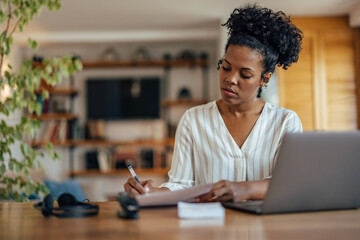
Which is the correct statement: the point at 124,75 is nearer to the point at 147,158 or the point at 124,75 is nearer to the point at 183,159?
the point at 147,158

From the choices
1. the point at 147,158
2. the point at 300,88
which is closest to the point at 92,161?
the point at 147,158

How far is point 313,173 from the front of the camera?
1.10m

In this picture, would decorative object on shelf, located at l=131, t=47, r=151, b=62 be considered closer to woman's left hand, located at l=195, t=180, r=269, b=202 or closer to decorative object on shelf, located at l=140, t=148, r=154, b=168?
decorative object on shelf, located at l=140, t=148, r=154, b=168

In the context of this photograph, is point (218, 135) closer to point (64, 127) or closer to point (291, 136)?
point (291, 136)

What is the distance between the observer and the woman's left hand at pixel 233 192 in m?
1.26

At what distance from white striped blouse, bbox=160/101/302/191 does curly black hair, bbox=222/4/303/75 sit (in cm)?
22

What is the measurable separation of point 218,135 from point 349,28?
4354mm

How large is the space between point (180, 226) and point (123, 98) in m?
5.81

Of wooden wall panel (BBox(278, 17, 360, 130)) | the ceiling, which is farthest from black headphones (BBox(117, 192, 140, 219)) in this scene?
wooden wall panel (BBox(278, 17, 360, 130))

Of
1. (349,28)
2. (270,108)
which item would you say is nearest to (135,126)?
(349,28)

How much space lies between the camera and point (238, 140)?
5.92 ft

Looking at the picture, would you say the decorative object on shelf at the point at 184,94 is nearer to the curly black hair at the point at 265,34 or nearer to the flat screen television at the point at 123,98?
the flat screen television at the point at 123,98

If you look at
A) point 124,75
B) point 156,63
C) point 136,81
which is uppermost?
point 156,63

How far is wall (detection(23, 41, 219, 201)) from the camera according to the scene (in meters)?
6.78
